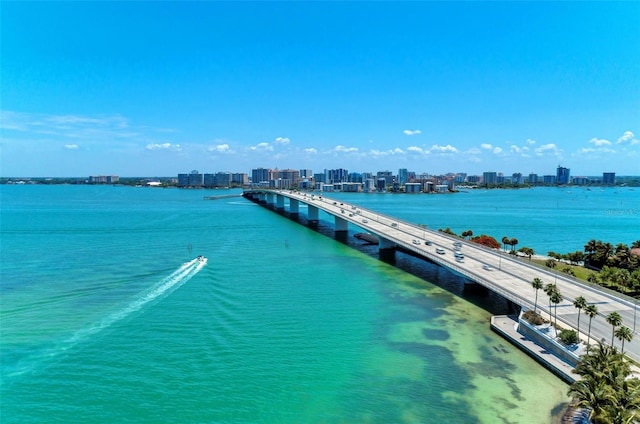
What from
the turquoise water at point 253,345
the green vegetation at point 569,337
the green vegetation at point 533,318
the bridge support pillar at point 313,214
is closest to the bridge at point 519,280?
the green vegetation at point 533,318

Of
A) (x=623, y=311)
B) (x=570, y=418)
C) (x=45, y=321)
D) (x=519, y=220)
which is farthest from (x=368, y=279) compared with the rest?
(x=519, y=220)

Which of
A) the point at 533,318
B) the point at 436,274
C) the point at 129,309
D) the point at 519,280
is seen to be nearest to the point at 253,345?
the point at 129,309

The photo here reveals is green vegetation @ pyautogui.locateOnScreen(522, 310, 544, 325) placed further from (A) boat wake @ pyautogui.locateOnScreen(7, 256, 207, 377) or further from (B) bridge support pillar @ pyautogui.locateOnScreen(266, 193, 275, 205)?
(B) bridge support pillar @ pyautogui.locateOnScreen(266, 193, 275, 205)

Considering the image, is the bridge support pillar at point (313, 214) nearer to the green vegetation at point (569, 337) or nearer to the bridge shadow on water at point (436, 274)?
the bridge shadow on water at point (436, 274)

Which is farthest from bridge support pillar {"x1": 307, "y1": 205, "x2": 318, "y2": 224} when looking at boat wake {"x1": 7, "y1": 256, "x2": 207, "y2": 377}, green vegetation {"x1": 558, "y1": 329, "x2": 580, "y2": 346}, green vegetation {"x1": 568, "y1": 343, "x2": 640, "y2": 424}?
green vegetation {"x1": 568, "y1": 343, "x2": 640, "y2": 424}

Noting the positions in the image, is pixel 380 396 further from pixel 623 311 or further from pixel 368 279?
pixel 368 279

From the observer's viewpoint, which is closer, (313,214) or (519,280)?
(519,280)

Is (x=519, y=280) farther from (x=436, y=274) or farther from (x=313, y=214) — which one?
(x=313, y=214)
